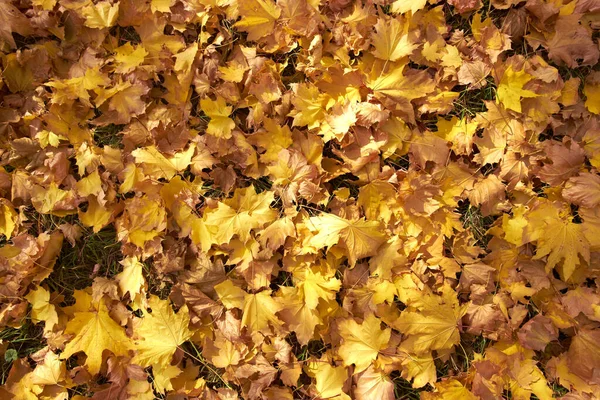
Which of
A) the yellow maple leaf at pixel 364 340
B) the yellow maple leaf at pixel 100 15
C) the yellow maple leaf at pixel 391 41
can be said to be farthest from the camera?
the yellow maple leaf at pixel 100 15

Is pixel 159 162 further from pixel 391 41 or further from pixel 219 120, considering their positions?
pixel 391 41

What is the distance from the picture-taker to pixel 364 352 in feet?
5.54

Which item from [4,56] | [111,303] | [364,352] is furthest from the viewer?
[4,56]

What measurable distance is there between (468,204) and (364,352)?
691 millimetres

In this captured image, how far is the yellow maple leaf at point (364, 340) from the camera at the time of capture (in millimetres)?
1686

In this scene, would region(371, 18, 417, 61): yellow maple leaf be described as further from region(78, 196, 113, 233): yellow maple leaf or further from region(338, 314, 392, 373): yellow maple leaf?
region(78, 196, 113, 233): yellow maple leaf

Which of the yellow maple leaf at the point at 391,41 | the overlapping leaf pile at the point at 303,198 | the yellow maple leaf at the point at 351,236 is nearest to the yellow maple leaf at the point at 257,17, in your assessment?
the overlapping leaf pile at the point at 303,198

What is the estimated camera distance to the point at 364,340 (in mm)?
1688

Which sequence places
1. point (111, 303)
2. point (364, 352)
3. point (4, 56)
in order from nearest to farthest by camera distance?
A: point (364, 352) → point (111, 303) → point (4, 56)

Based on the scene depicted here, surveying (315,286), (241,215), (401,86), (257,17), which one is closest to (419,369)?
(315,286)

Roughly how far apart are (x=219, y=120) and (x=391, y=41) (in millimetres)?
718

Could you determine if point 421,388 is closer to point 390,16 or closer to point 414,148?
point 414,148

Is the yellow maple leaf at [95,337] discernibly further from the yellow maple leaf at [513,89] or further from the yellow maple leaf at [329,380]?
the yellow maple leaf at [513,89]

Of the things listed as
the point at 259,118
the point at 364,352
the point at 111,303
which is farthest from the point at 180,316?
the point at 259,118
